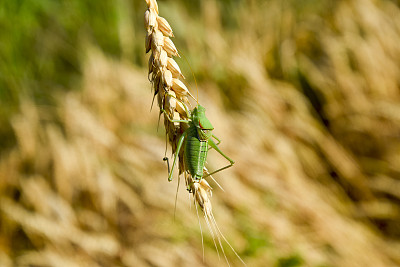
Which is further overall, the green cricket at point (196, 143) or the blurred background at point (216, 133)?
the blurred background at point (216, 133)

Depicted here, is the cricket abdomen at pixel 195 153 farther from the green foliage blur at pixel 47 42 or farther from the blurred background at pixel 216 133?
the green foliage blur at pixel 47 42

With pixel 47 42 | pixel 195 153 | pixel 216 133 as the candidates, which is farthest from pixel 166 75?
pixel 47 42

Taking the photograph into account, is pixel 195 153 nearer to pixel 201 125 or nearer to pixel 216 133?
pixel 201 125

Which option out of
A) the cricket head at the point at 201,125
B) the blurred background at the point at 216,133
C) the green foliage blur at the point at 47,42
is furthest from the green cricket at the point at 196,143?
the green foliage blur at the point at 47,42

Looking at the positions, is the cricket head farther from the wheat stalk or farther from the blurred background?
the blurred background

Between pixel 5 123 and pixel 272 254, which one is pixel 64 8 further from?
pixel 272 254

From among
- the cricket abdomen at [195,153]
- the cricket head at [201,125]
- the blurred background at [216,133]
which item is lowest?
the cricket abdomen at [195,153]
